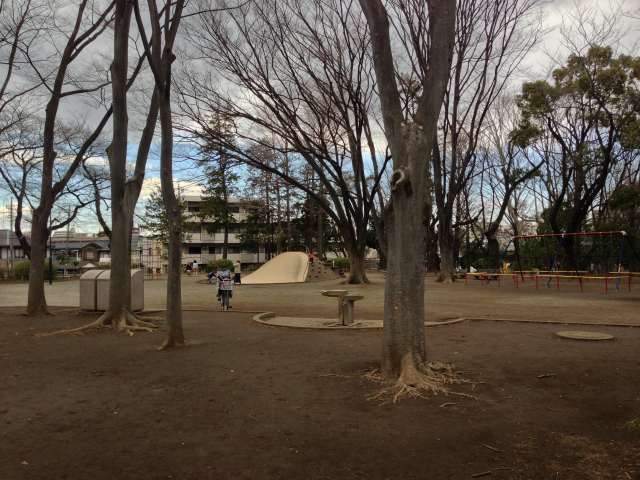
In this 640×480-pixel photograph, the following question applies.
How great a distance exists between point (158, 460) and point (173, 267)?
462 cm

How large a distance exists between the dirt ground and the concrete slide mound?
67.2ft

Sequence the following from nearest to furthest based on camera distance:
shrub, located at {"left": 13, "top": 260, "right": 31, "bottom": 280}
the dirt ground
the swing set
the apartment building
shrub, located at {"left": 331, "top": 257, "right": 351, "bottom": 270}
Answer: the dirt ground, the swing set, shrub, located at {"left": 13, "top": 260, "right": 31, "bottom": 280}, shrub, located at {"left": 331, "top": 257, "right": 351, "bottom": 270}, the apartment building

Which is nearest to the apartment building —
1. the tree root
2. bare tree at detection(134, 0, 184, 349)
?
the tree root

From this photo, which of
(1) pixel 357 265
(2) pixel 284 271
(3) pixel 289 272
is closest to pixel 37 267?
(1) pixel 357 265

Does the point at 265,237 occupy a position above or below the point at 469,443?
above

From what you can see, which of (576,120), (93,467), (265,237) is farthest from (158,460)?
(265,237)

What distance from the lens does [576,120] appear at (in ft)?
80.1

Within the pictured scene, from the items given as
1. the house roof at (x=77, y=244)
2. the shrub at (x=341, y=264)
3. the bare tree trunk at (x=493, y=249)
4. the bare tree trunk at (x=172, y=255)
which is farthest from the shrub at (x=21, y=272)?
the house roof at (x=77, y=244)

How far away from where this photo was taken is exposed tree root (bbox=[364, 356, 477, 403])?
5.09 m

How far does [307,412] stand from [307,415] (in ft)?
0.28

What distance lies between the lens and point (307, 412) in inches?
183

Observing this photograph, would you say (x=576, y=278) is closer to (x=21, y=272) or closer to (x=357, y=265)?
(x=357, y=265)

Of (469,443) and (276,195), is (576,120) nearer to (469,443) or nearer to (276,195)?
(469,443)

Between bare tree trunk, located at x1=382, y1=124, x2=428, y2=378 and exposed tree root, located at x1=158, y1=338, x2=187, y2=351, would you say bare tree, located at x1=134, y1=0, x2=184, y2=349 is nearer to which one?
exposed tree root, located at x1=158, y1=338, x2=187, y2=351
